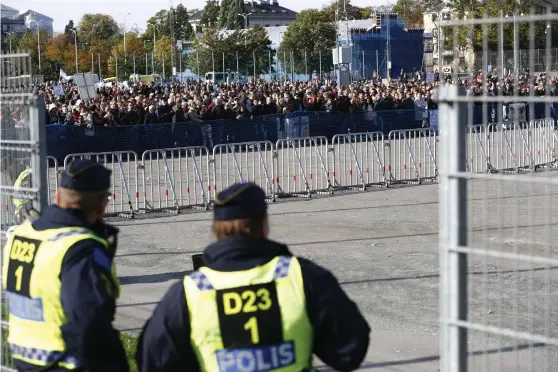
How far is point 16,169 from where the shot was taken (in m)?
5.46

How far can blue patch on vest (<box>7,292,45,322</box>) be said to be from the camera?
3.88m

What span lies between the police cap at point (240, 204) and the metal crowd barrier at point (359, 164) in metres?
15.5

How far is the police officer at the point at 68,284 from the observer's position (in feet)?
11.8

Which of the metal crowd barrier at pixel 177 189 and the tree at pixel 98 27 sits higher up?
the tree at pixel 98 27

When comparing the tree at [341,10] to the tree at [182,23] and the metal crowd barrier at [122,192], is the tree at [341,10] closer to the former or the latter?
the tree at [182,23]

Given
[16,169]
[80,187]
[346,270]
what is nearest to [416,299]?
[346,270]

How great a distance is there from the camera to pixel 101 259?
376 cm

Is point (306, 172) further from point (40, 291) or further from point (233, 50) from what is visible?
point (233, 50)

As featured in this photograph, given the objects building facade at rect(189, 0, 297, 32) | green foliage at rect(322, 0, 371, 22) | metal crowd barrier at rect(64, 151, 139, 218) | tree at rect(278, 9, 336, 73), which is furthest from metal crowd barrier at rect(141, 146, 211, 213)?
building facade at rect(189, 0, 297, 32)

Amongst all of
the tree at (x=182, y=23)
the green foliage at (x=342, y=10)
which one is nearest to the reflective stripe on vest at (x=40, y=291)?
the green foliage at (x=342, y=10)

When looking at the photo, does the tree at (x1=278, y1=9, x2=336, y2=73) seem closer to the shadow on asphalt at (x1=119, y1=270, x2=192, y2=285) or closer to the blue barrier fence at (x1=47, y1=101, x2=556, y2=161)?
the blue barrier fence at (x1=47, y1=101, x2=556, y2=161)

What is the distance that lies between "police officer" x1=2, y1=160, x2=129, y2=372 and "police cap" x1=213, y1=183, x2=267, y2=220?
25.4 inches

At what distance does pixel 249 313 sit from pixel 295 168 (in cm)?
1558

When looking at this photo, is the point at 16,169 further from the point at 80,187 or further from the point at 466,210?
the point at 466,210
